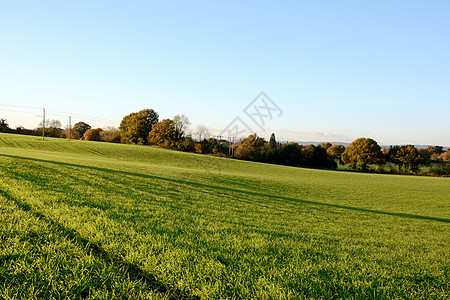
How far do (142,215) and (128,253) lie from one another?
2.79 meters

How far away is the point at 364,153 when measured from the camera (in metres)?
69.4

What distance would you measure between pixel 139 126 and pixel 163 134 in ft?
36.3

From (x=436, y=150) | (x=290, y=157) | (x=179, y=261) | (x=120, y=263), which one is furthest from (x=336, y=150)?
(x=120, y=263)

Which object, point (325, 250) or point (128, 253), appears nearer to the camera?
point (128, 253)

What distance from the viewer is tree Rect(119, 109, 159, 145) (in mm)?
72438

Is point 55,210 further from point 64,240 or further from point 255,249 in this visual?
point 255,249

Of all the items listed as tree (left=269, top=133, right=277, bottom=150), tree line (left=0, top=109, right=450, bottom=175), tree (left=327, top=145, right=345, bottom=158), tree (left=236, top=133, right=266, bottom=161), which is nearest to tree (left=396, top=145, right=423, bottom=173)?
tree line (left=0, top=109, right=450, bottom=175)

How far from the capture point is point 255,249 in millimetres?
4367

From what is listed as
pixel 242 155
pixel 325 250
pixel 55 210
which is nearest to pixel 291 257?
pixel 325 250

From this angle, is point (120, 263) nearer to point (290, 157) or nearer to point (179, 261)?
point (179, 261)

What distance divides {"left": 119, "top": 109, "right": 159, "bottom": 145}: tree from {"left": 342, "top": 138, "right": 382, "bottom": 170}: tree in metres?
65.6

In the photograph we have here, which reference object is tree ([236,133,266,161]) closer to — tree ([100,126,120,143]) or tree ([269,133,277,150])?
tree ([269,133,277,150])

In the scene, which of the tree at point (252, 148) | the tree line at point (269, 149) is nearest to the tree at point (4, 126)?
the tree line at point (269, 149)

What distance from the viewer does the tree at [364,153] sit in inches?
2709
